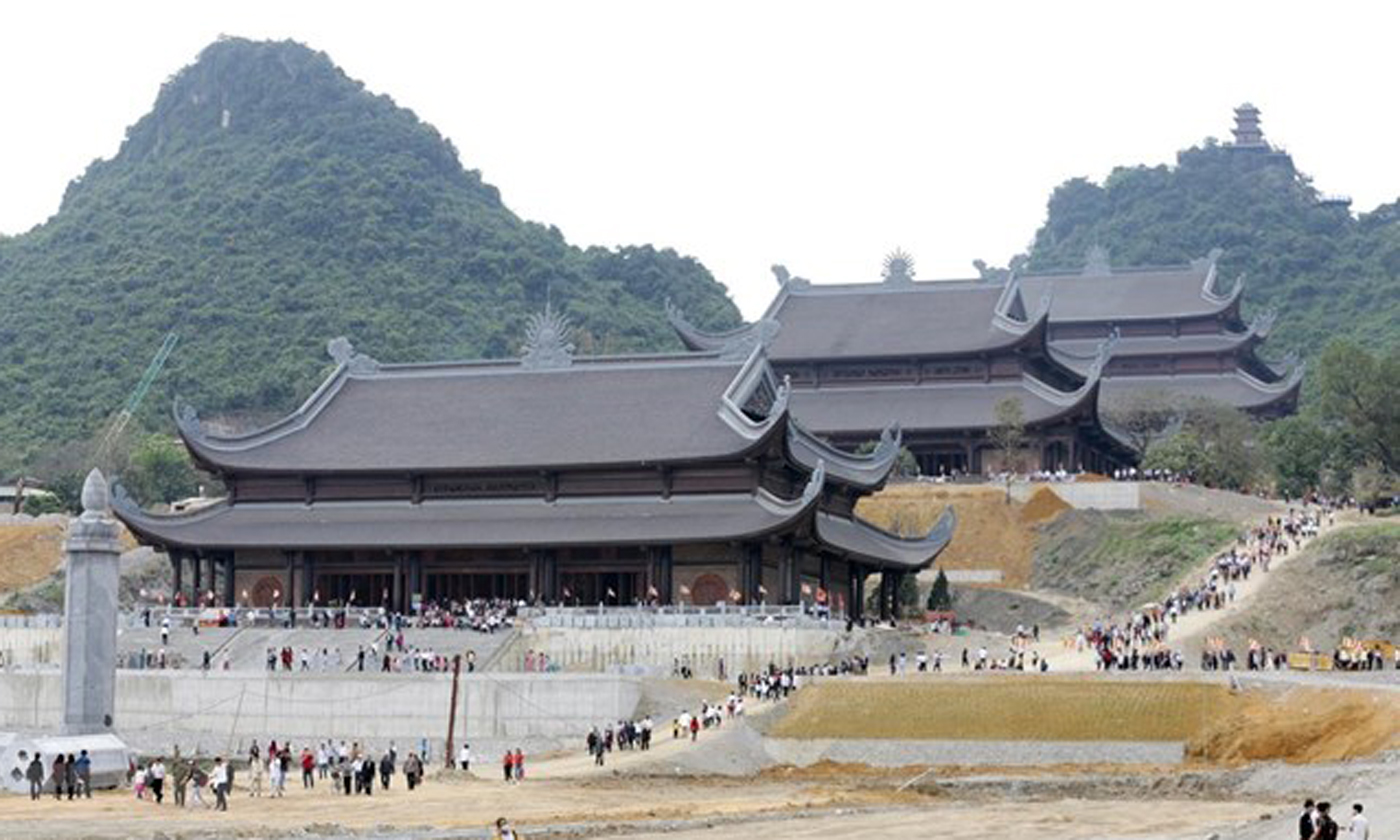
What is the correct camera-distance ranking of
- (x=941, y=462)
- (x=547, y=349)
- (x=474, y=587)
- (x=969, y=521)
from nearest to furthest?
1. (x=474, y=587)
2. (x=547, y=349)
3. (x=969, y=521)
4. (x=941, y=462)

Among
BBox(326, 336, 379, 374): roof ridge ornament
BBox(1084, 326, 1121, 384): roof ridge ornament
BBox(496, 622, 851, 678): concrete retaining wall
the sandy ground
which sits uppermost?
BBox(1084, 326, 1121, 384): roof ridge ornament

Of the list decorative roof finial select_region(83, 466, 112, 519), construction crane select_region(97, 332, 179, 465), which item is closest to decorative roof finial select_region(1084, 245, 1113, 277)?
construction crane select_region(97, 332, 179, 465)

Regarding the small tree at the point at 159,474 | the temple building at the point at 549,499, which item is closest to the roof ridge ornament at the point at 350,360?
the temple building at the point at 549,499

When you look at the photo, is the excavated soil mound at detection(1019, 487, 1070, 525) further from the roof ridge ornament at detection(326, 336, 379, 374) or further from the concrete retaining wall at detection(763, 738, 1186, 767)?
the concrete retaining wall at detection(763, 738, 1186, 767)

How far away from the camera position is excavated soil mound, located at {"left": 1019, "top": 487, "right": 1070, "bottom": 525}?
105500 mm

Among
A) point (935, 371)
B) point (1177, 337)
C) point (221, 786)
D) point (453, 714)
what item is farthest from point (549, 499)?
point (1177, 337)

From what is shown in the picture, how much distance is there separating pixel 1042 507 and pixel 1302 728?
44.6 meters

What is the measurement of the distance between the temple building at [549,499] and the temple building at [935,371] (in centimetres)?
1779

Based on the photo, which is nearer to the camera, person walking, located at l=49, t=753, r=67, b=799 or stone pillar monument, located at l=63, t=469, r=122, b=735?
person walking, located at l=49, t=753, r=67, b=799

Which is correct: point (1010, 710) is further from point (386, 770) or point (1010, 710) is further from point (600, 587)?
point (600, 587)

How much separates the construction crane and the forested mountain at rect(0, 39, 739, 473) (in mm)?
693

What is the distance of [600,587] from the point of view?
86.6m

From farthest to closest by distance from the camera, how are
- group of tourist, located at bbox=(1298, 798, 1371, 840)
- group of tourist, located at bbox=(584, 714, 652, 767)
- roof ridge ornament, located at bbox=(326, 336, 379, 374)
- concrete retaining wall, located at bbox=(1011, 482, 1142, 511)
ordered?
concrete retaining wall, located at bbox=(1011, 482, 1142, 511), roof ridge ornament, located at bbox=(326, 336, 379, 374), group of tourist, located at bbox=(584, 714, 652, 767), group of tourist, located at bbox=(1298, 798, 1371, 840)

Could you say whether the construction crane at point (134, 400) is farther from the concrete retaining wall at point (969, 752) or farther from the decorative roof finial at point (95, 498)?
the concrete retaining wall at point (969, 752)
